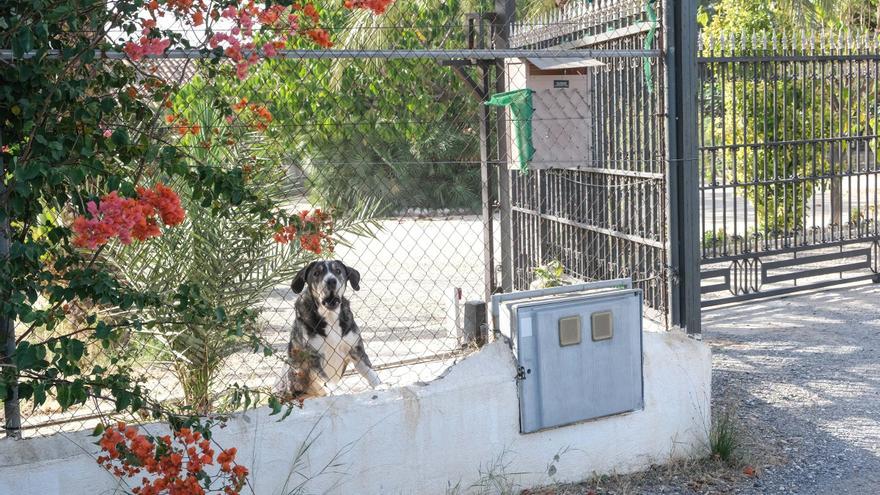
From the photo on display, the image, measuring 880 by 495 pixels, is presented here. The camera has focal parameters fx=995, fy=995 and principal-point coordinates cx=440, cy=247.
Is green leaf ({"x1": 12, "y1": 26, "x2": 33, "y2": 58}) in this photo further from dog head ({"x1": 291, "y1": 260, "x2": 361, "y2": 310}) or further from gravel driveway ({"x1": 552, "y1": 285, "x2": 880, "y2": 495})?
gravel driveway ({"x1": 552, "y1": 285, "x2": 880, "y2": 495})

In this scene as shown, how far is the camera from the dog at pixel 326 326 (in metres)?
5.96

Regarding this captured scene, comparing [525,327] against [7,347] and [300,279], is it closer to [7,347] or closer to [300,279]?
[300,279]

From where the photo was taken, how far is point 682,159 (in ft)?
18.6

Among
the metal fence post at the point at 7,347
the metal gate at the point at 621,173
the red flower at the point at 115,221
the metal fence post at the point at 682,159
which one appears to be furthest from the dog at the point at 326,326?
the red flower at the point at 115,221

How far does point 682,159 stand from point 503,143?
2.90 m

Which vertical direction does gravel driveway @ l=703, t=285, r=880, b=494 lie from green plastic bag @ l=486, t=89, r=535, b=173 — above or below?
below

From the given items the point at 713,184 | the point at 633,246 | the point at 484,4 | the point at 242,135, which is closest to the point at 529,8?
the point at 484,4

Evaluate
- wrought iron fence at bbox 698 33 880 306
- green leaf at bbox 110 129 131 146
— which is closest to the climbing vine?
green leaf at bbox 110 129 131 146

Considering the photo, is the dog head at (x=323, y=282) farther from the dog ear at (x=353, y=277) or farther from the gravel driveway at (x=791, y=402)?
the gravel driveway at (x=791, y=402)

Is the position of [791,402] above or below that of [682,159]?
below

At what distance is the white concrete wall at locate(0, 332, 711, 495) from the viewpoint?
402cm

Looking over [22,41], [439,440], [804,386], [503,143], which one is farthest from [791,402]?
[22,41]

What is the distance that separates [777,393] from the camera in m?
6.64

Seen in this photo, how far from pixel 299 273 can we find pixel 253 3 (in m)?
2.54
